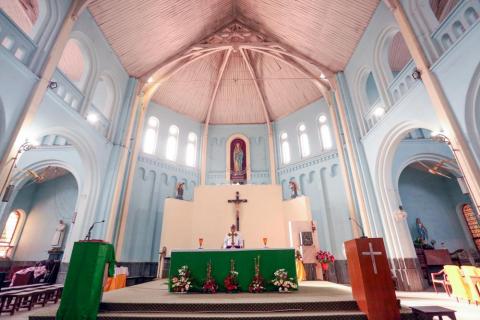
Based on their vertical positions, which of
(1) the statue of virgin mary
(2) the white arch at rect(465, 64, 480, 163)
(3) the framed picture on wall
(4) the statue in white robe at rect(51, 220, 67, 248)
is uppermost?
(1) the statue of virgin mary

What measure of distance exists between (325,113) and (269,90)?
12.9ft

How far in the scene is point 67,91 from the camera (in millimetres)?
8172

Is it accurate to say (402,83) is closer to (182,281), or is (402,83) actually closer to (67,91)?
(182,281)

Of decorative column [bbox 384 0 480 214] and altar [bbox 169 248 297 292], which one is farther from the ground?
decorative column [bbox 384 0 480 214]

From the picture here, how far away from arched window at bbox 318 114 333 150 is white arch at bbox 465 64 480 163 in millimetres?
8254

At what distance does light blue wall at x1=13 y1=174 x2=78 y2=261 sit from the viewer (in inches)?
492

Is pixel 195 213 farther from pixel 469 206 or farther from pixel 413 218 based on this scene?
pixel 469 206

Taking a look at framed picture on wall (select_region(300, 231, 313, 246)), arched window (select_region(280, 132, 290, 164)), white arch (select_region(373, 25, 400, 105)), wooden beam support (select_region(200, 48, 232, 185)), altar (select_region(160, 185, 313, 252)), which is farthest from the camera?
arched window (select_region(280, 132, 290, 164))

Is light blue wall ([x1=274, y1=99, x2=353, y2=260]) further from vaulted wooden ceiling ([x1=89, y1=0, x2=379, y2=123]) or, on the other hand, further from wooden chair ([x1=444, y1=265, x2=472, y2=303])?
wooden chair ([x1=444, y1=265, x2=472, y2=303])

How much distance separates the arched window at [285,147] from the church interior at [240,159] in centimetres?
9

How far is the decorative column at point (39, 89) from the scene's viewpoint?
18.8ft

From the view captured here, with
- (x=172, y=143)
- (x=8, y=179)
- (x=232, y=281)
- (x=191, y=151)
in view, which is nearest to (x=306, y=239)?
(x=232, y=281)

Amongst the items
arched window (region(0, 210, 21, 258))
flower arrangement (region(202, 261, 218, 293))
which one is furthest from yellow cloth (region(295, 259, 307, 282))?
arched window (region(0, 210, 21, 258))

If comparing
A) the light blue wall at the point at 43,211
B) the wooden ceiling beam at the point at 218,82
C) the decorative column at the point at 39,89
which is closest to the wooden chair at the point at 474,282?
the decorative column at the point at 39,89
